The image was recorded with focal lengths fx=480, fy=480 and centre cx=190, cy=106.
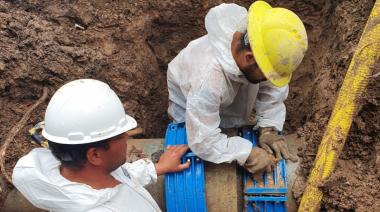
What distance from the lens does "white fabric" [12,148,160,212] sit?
2.25 m

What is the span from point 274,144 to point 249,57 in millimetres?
705

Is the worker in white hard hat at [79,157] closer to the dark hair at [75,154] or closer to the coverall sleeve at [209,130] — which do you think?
the dark hair at [75,154]

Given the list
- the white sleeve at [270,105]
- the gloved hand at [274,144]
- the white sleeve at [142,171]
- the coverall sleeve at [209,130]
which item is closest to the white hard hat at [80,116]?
the white sleeve at [142,171]

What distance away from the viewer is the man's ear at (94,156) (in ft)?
7.51

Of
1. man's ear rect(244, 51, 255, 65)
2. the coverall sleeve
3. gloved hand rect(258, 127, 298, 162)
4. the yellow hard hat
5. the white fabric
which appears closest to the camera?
the white fabric

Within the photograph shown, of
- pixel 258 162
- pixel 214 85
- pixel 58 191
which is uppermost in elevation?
pixel 214 85

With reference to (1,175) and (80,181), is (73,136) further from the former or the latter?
A: (1,175)

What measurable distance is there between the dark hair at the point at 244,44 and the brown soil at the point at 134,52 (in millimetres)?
819

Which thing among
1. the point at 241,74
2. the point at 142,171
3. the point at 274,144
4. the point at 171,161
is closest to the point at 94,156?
the point at 142,171

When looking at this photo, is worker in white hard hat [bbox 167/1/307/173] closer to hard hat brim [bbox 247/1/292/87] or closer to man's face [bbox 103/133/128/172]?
hard hat brim [bbox 247/1/292/87]

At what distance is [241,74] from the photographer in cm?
289

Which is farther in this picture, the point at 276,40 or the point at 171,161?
the point at 171,161

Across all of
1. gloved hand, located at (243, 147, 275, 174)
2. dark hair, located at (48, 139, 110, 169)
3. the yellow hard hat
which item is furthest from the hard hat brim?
dark hair, located at (48, 139, 110, 169)

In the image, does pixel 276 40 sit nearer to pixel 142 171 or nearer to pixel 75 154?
pixel 142 171
